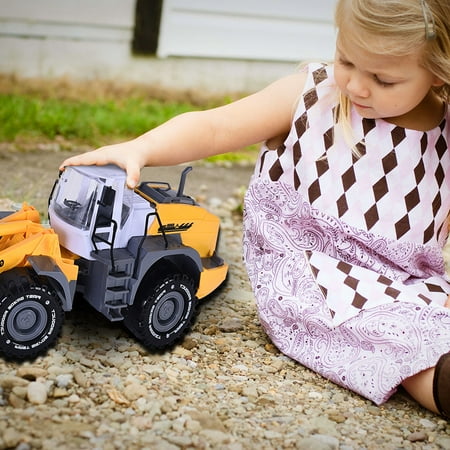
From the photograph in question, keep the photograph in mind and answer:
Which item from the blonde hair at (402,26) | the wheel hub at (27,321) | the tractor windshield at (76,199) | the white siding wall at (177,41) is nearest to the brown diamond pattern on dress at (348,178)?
the blonde hair at (402,26)

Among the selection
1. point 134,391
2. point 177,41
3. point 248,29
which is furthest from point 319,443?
point 248,29

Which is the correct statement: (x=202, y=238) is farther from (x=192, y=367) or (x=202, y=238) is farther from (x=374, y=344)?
(x=374, y=344)

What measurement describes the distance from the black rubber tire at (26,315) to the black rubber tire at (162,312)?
0.12 meters

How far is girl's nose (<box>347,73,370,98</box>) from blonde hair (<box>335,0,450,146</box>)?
0.06 m

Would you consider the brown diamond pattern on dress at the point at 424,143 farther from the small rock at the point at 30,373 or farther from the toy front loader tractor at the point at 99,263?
the small rock at the point at 30,373

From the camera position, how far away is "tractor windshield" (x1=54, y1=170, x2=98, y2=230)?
111 cm

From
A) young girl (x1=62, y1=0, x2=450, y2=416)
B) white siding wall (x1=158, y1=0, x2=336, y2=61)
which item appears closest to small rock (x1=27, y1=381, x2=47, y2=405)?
young girl (x1=62, y1=0, x2=450, y2=416)

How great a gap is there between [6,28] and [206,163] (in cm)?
99

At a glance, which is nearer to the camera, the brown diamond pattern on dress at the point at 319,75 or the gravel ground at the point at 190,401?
the gravel ground at the point at 190,401

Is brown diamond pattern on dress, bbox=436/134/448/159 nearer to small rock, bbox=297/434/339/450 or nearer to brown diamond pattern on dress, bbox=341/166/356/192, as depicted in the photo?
brown diamond pattern on dress, bbox=341/166/356/192

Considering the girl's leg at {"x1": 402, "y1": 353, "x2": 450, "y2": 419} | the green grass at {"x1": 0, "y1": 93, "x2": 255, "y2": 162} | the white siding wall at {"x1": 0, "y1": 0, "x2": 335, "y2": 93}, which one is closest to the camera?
the girl's leg at {"x1": 402, "y1": 353, "x2": 450, "y2": 419}

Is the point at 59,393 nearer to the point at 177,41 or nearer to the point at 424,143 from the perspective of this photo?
the point at 424,143

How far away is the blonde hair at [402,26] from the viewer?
1.13 metres

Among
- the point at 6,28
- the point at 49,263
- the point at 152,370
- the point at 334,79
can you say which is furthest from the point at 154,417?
the point at 6,28
